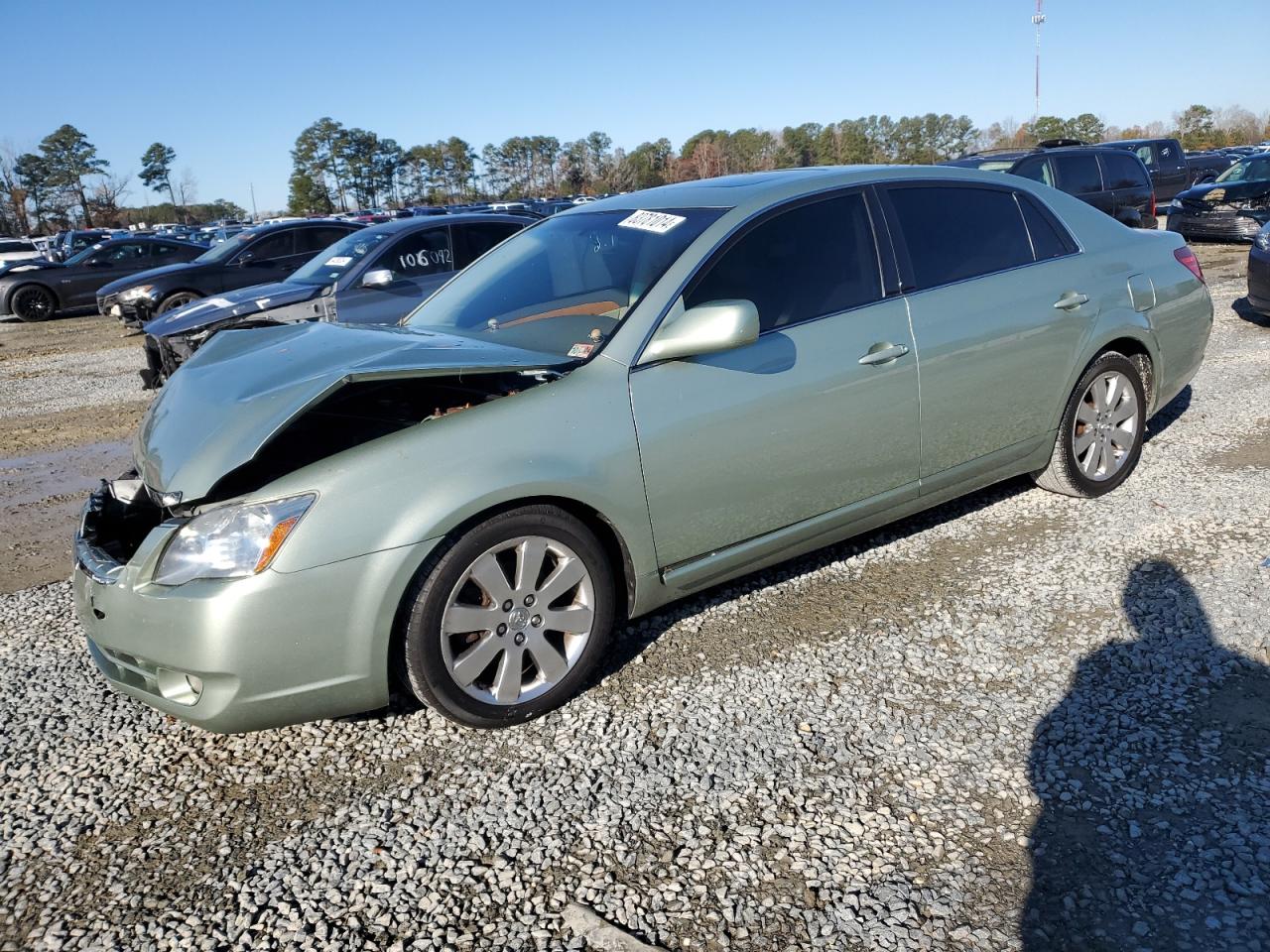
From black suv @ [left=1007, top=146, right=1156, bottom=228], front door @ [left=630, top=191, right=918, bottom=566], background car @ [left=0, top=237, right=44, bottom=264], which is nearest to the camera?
front door @ [left=630, top=191, right=918, bottom=566]

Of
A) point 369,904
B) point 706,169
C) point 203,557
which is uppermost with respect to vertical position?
point 706,169

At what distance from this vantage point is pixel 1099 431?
4.62m

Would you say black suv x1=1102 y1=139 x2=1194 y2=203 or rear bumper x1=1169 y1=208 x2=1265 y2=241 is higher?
black suv x1=1102 y1=139 x2=1194 y2=203

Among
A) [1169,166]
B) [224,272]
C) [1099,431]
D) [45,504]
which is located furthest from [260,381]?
[1169,166]

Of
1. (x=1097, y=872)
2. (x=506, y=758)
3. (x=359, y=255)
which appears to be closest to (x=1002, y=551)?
(x=1097, y=872)

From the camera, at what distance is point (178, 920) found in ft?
7.55

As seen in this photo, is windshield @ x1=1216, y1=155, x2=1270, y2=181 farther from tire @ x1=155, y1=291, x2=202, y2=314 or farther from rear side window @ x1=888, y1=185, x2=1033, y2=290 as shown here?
tire @ x1=155, y1=291, x2=202, y2=314

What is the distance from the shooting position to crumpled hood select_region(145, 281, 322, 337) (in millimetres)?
8336

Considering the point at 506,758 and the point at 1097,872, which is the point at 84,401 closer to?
the point at 506,758

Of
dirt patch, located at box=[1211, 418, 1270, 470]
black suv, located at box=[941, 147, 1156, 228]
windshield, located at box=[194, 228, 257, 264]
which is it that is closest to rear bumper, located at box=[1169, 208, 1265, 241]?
black suv, located at box=[941, 147, 1156, 228]

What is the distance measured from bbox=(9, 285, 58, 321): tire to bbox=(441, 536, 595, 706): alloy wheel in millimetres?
17299

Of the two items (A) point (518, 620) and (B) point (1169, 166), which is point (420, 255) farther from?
(B) point (1169, 166)

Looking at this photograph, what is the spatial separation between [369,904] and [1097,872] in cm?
176

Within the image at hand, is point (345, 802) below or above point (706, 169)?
below
